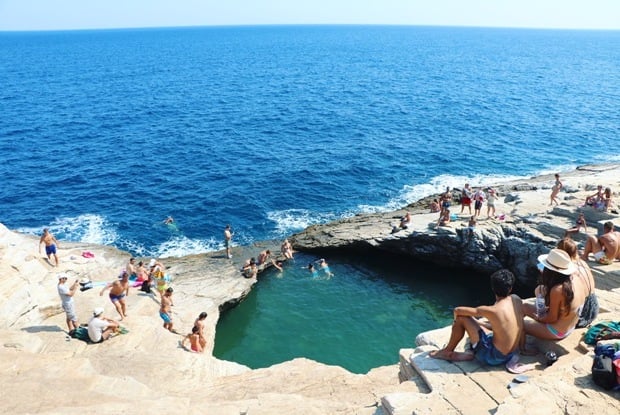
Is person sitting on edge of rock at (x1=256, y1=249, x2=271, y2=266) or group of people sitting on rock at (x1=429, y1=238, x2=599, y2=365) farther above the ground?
group of people sitting on rock at (x1=429, y1=238, x2=599, y2=365)

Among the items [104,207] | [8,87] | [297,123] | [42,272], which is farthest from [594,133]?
[8,87]

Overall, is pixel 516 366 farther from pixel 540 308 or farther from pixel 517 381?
pixel 540 308

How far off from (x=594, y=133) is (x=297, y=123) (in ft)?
137

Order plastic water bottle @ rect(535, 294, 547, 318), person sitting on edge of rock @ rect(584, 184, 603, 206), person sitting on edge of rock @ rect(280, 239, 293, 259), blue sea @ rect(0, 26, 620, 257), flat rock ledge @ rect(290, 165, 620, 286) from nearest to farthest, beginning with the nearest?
plastic water bottle @ rect(535, 294, 547, 318), person sitting on edge of rock @ rect(584, 184, 603, 206), flat rock ledge @ rect(290, 165, 620, 286), person sitting on edge of rock @ rect(280, 239, 293, 259), blue sea @ rect(0, 26, 620, 257)

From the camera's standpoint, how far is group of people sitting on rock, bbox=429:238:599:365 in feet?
30.7

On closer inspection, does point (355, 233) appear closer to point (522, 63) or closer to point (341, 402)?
point (341, 402)

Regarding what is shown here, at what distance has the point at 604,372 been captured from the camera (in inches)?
328

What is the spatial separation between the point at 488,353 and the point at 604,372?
A: 2.16 meters

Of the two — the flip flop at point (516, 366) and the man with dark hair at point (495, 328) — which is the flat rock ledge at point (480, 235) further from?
the man with dark hair at point (495, 328)

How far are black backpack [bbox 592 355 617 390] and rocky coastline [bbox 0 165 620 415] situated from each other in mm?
162

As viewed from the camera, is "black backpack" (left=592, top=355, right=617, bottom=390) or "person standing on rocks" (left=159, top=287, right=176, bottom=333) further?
"person standing on rocks" (left=159, top=287, right=176, bottom=333)

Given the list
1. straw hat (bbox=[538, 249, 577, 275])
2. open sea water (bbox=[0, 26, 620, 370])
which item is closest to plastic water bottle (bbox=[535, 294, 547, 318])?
straw hat (bbox=[538, 249, 577, 275])

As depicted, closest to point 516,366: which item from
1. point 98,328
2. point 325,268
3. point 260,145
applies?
point 98,328

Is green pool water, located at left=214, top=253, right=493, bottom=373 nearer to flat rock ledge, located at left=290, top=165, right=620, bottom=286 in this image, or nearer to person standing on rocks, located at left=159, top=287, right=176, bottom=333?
flat rock ledge, located at left=290, top=165, right=620, bottom=286
